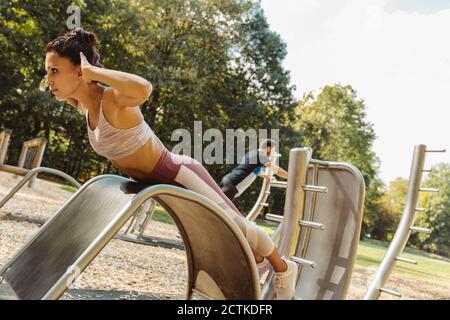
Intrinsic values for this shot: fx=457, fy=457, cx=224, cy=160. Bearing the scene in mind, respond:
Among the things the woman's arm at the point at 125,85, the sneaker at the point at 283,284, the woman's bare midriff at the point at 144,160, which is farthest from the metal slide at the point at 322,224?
the woman's arm at the point at 125,85

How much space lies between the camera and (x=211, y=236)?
236cm

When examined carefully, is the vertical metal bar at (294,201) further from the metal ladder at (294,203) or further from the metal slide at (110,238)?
the metal slide at (110,238)

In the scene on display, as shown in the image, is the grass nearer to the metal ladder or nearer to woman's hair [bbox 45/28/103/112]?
the metal ladder

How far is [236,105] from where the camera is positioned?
20.7 meters

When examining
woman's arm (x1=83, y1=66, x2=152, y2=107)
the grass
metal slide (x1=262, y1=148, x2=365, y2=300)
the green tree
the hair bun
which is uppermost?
the green tree

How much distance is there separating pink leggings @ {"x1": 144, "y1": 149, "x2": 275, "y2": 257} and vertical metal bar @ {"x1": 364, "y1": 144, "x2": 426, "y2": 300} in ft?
2.91

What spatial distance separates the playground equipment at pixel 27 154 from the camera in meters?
6.32

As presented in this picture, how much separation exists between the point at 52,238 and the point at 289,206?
1319 mm

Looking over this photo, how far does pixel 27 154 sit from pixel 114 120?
23.5 feet

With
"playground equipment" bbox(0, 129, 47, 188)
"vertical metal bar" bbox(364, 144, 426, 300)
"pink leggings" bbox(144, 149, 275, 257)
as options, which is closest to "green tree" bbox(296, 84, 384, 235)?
"playground equipment" bbox(0, 129, 47, 188)

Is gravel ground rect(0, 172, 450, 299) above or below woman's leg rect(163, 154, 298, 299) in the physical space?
below

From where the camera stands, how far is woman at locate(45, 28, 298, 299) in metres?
1.93

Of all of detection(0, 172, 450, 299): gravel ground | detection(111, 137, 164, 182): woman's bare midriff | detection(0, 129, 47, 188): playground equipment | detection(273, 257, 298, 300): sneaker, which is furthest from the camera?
detection(0, 129, 47, 188): playground equipment
